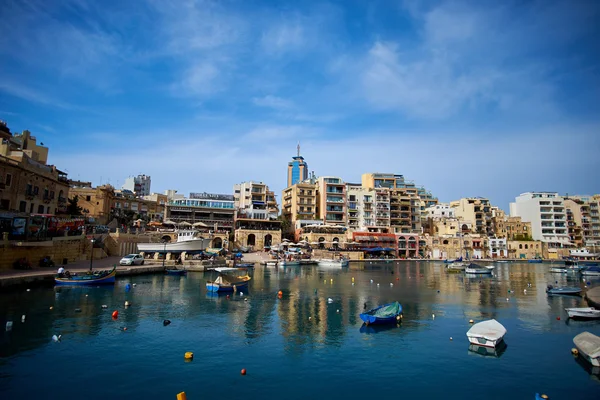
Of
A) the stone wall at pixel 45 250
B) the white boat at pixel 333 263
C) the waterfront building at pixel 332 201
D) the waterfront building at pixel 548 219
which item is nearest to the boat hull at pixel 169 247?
the stone wall at pixel 45 250

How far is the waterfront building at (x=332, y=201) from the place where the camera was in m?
91.8

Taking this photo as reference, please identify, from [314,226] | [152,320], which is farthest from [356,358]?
[314,226]

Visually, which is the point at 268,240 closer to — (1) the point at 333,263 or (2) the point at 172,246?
(1) the point at 333,263

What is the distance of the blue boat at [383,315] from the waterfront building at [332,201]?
66773 mm

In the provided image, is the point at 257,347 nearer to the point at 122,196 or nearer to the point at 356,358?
the point at 356,358

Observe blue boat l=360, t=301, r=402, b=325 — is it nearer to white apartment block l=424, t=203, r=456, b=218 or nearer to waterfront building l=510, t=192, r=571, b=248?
white apartment block l=424, t=203, r=456, b=218

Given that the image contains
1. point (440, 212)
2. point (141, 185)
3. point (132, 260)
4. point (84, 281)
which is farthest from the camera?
point (141, 185)

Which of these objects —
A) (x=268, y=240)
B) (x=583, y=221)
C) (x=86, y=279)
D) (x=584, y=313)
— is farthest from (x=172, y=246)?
(x=583, y=221)

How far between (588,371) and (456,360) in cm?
545

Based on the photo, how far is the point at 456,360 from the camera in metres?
17.0

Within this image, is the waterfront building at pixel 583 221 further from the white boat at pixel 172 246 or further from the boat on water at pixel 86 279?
the boat on water at pixel 86 279

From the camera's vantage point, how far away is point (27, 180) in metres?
39.8

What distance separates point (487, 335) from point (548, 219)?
104550mm

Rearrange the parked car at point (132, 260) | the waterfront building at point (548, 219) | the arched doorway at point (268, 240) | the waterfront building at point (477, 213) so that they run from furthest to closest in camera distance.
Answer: the waterfront building at point (548, 219), the waterfront building at point (477, 213), the arched doorway at point (268, 240), the parked car at point (132, 260)
